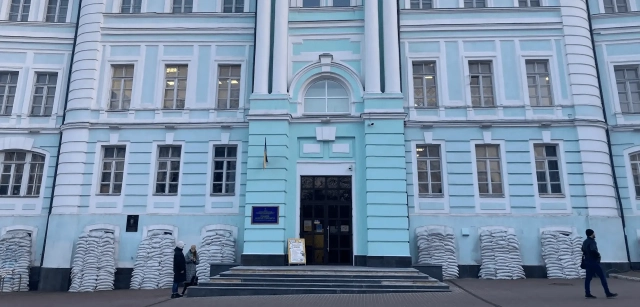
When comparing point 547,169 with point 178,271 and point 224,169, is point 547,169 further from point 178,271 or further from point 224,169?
point 178,271

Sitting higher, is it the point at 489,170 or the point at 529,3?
the point at 529,3

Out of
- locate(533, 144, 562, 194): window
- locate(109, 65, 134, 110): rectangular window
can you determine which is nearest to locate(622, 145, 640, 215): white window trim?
locate(533, 144, 562, 194): window

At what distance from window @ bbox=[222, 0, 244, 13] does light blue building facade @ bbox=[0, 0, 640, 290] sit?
13 cm

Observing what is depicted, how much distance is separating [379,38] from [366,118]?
3387mm

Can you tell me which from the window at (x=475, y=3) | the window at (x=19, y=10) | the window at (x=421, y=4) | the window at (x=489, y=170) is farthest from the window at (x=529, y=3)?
the window at (x=19, y=10)

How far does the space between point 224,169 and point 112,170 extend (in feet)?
15.0

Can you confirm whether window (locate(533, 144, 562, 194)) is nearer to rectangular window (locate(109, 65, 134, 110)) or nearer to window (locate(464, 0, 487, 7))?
window (locate(464, 0, 487, 7))

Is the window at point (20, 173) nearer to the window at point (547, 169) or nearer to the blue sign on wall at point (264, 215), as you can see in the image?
the blue sign on wall at point (264, 215)

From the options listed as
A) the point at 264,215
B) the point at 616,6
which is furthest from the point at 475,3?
the point at 264,215

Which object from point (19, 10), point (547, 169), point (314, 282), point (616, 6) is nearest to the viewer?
point (314, 282)

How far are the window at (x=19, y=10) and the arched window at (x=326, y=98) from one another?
44.1ft

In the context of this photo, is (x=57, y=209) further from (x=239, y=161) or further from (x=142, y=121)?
(x=239, y=161)

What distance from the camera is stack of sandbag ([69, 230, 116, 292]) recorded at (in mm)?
16219

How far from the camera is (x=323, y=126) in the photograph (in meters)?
17.2
